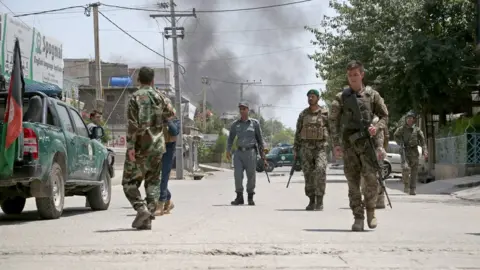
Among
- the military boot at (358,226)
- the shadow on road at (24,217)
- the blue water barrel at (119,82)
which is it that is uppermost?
the blue water barrel at (119,82)

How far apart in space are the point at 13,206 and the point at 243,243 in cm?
574

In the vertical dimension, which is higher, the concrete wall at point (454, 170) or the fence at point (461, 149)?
the fence at point (461, 149)

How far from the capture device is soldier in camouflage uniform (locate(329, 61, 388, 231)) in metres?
8.28

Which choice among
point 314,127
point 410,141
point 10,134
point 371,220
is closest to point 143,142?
point 10,134

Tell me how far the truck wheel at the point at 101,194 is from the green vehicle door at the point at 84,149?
0.47m

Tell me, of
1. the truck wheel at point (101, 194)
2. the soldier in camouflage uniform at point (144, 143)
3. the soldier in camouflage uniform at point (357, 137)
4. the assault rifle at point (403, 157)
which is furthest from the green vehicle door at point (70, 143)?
the assault rifle at point (403, 157)

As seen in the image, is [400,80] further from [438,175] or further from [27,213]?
[27,213]

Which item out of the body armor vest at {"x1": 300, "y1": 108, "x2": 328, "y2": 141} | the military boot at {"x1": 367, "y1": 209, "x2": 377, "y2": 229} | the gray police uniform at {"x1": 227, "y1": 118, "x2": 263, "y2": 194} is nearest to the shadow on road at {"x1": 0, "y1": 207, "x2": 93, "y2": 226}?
the gray police uniform at {"x1": 227, "y1": 118, "x2": 263, "y2": 194}

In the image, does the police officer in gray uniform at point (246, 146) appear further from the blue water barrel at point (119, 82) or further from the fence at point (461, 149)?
the blue water barrel at point (119, 82)

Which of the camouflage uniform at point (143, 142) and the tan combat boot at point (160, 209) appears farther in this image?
the tan combat boot at point (160, 209)

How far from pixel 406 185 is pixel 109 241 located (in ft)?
38.5

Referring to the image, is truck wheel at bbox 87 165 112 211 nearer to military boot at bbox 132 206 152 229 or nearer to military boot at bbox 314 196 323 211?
military boot at bbox 314 196 323 211

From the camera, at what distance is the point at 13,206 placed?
11586mm

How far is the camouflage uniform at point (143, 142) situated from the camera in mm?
8438
